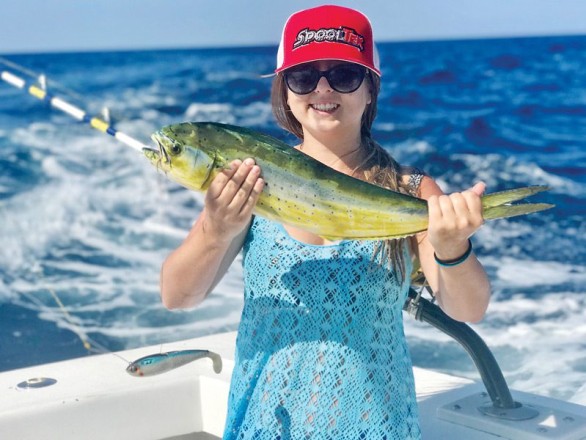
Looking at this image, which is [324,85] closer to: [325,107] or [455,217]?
[325,107]

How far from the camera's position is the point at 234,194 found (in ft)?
5.39

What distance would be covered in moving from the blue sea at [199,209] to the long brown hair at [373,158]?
Result: 7.54 feet

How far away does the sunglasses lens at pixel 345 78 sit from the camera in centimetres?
189

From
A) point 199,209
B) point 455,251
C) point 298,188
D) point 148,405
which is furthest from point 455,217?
point 199,209

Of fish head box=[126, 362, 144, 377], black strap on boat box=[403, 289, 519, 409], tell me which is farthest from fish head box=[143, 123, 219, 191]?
fish head box=[126, 362, 144, 377]

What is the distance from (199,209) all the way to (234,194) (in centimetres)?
904

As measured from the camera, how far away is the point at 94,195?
11352 millimetres

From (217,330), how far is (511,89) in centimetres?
1254

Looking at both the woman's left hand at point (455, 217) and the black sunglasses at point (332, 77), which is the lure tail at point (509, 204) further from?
the black sunglasses at point (332, 77)

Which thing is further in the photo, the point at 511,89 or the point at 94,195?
the point at 511,89

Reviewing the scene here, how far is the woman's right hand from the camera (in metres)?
1.63

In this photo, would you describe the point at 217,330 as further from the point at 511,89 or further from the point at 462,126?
the point at 511,89

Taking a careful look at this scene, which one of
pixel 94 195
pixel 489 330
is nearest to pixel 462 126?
pixel 94 195

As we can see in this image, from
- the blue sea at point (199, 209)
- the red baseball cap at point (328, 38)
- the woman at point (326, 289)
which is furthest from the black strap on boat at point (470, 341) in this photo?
the blue sea at point (199, 209)
